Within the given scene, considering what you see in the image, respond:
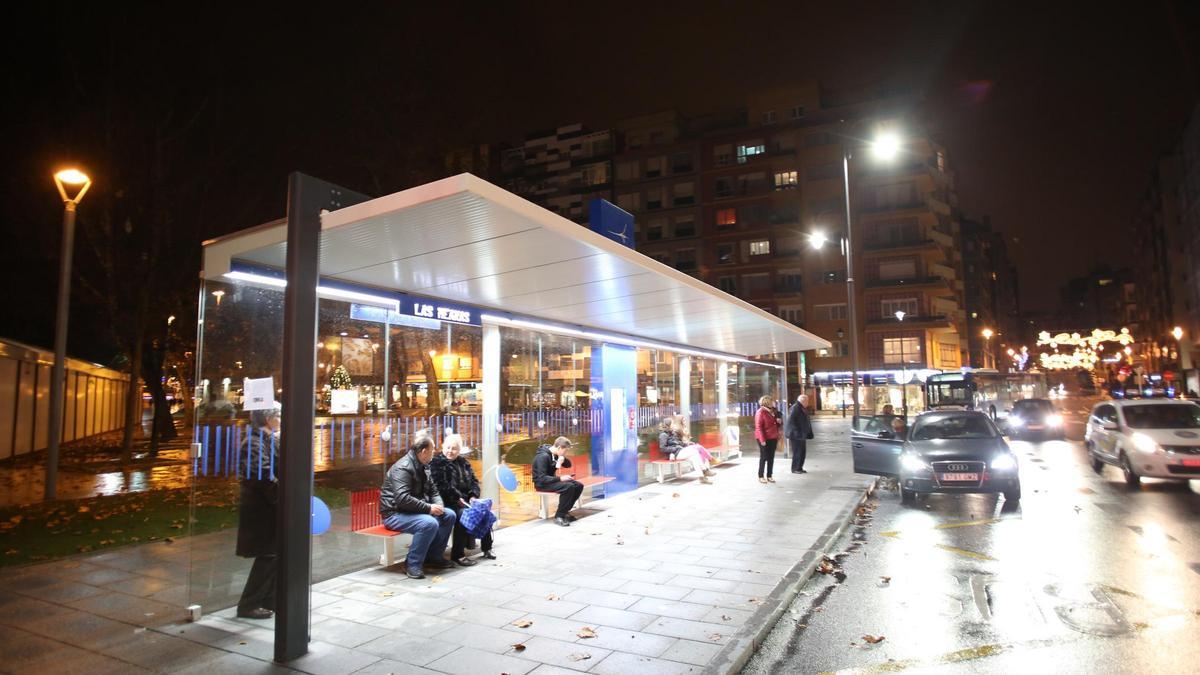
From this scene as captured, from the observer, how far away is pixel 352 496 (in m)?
7.29

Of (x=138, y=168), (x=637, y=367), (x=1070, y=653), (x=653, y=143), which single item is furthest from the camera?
(x=653, y=143)

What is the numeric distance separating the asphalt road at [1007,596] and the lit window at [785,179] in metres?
Answer: 48.5

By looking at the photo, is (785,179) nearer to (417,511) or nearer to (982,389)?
(982,389)

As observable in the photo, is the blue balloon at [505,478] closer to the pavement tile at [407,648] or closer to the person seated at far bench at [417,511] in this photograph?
the person seated at far bench at [417,511]

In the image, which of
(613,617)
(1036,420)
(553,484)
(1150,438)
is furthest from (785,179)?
(613,617)

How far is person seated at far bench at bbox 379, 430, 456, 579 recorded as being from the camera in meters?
6.80

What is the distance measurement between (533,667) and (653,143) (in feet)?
201

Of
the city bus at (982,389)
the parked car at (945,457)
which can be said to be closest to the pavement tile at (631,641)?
the parked car at (945,457)

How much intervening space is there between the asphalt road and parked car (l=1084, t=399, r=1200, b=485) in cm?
114

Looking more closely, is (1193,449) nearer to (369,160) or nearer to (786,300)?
(369,160)

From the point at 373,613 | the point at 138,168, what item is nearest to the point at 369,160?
the point at 138,168

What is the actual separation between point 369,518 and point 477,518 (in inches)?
47.7

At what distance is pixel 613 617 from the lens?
5.45 metres

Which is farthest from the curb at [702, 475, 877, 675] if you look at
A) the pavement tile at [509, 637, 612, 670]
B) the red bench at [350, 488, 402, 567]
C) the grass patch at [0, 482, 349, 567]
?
the grass patch at [0, 482, 349, 567]
